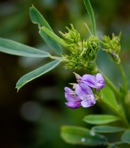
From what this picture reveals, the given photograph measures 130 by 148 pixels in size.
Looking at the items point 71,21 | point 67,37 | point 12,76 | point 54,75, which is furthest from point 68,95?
point 12,76

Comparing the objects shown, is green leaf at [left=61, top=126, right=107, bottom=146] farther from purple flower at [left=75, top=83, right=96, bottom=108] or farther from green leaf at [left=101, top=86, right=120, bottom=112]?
purple flower at [left=75, top=83, right=96, bottom=108]

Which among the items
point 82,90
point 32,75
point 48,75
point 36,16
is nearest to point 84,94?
point 82,90

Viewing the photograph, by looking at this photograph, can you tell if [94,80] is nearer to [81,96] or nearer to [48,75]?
[81,96]

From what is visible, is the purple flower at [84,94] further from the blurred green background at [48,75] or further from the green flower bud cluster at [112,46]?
the blurred green background at [48,75]

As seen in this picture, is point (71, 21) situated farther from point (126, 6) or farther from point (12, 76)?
point (12, 76)

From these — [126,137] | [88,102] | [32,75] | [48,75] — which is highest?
[48,75]

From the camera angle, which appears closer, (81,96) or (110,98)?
(81,96)
